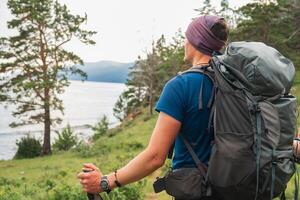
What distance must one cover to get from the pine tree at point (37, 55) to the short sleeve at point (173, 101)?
94.8 ft

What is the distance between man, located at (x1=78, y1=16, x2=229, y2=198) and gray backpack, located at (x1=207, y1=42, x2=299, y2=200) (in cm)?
15

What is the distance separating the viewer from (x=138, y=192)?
7.80 metres

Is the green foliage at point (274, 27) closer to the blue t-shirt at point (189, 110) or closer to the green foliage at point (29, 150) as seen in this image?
the green foliage at point (29, 150)

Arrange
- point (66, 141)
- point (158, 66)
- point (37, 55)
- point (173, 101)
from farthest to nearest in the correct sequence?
point (158, 66)
point (66, 141)
point (37, 55)
point (173, 101)

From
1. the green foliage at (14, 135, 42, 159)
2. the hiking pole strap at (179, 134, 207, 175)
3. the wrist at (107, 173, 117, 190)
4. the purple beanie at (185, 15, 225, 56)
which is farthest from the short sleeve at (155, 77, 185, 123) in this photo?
the green foliage at (14, 135, 42, 159)

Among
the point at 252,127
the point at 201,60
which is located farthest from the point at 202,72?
the point at 252,127

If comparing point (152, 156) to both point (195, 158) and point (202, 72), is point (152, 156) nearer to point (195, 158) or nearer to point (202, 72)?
point (195, 158)

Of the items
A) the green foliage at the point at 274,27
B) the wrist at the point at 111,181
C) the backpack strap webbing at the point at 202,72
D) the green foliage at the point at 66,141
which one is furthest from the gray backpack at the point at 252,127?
the green foliage at the point at 66,141

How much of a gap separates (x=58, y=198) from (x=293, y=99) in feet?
19.2

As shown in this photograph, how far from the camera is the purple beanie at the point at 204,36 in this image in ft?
8.03

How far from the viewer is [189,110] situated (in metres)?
2.31

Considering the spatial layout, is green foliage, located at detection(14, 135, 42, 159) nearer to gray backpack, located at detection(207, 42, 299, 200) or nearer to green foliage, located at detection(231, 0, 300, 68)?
green foliage, located at detection(231, 0, 300, 68)

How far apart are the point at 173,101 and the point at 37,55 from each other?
30.7 m

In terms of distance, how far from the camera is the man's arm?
2256 millimetres
